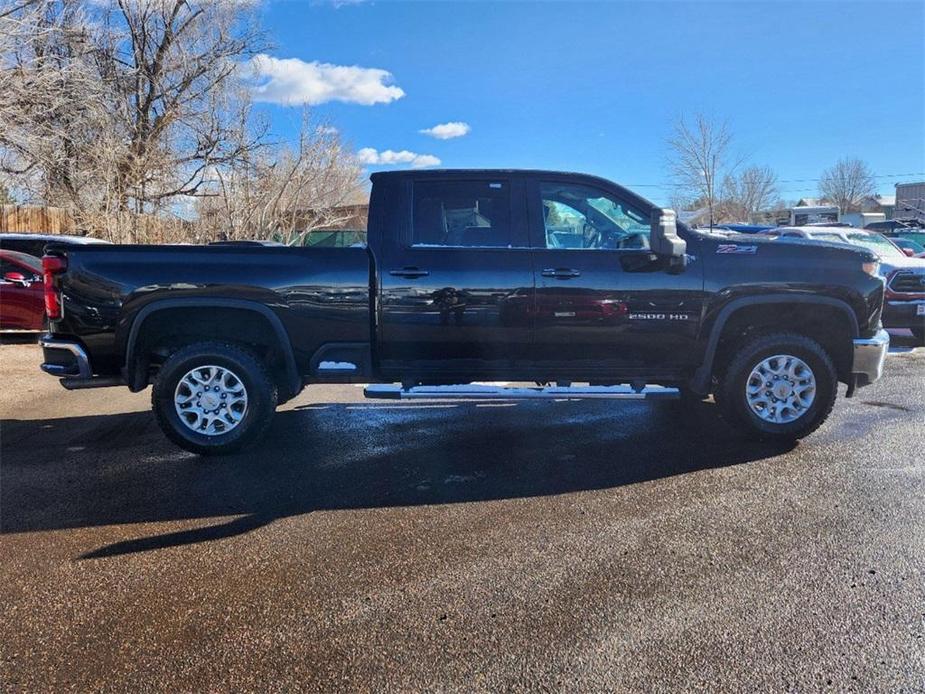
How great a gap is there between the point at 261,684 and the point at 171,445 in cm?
320

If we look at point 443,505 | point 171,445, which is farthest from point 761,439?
point 171,445

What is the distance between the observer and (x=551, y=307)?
4707 mm

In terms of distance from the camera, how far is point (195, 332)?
482 centimetres

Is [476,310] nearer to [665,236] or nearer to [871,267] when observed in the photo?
[665,236]

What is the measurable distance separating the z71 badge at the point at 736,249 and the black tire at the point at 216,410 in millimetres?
3569

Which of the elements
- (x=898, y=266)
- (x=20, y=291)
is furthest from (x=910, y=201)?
(x=20, y=291)

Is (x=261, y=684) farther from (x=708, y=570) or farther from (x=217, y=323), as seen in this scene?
(x=217, y=323)

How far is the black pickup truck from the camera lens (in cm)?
457

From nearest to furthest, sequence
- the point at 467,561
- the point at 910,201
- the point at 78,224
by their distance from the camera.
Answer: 1. the point at 467,561
2. the point at 78,224
3. the point at 910,201

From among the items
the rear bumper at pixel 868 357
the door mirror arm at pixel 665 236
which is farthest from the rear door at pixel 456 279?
the rear bumper at pixel 868 357

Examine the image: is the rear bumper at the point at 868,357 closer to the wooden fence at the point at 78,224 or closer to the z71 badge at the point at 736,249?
the z71 badge at the point at 736,249

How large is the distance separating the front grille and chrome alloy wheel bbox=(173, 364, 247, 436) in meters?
8.95

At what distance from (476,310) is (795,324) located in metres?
2.59

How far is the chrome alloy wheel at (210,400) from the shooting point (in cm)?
467
